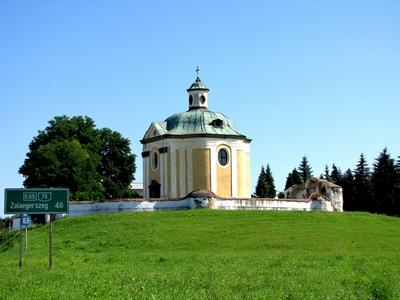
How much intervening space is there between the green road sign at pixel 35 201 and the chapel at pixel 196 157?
104 ft

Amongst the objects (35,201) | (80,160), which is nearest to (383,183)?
(80,160)

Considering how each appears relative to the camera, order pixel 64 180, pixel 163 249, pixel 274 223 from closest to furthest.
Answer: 1. pixel 163 249
2. pixel 274 223
3. pixel 64 180

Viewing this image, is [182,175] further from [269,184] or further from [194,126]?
[269,184]

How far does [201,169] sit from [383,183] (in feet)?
89.8

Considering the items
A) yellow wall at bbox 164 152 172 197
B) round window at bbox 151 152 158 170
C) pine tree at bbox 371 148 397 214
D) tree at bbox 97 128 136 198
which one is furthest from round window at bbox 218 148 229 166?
Result: pine tree at bbox 371 148 397 214

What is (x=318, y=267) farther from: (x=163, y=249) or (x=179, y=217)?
(x=179, y=217)

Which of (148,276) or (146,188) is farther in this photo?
(146,188)

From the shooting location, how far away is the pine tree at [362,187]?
82062 millimetres

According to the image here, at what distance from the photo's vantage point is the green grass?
17.6 m

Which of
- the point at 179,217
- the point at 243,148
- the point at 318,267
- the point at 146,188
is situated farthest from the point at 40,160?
the point at 318,267

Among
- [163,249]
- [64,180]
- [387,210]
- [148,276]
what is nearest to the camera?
[148,276]

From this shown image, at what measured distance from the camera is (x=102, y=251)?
1491 inches

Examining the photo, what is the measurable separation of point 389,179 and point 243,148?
2341 centimetres

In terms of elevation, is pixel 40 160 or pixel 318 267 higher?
pixel 40 160
